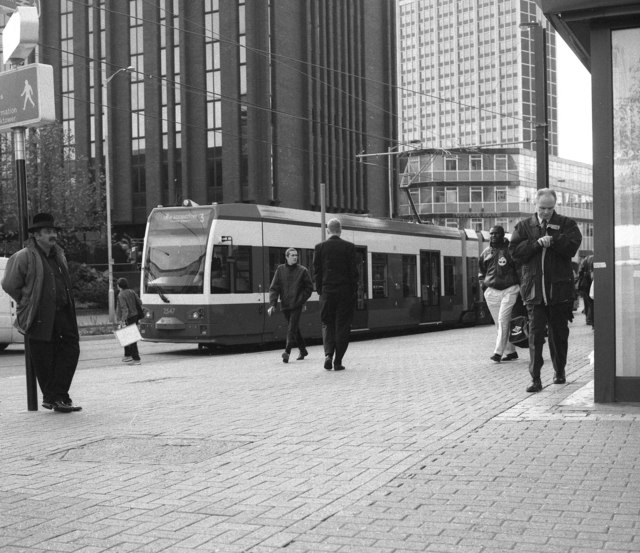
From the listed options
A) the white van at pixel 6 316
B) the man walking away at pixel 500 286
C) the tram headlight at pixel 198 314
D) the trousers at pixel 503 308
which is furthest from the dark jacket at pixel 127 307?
the trousers at pixel 503 308

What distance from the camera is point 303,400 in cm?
874

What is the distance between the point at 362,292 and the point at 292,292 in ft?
26.4

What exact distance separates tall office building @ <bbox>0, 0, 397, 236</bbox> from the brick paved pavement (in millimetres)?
46031

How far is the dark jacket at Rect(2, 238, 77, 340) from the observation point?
8.09 meters

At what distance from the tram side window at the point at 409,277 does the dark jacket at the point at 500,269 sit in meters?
11.7

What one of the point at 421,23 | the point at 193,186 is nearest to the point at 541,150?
the point at 193,186

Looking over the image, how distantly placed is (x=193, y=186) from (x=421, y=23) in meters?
111

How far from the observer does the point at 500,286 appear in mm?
12375

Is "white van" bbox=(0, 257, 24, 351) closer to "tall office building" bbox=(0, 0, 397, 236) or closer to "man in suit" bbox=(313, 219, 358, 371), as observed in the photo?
"man in suit" bbox=(313, 219, 358, 371)

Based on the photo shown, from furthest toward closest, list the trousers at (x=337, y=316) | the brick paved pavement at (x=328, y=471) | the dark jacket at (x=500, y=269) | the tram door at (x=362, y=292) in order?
the tram door at (x=362, y=292), the dark jacket at (x=500, y=269), the trousers at (x=337, y=316), the brick paved pavement at (x=328, y=471)

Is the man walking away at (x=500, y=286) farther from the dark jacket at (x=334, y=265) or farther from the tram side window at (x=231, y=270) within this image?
the tram side window at (x=231, y=270)

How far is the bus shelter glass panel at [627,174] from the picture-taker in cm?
747

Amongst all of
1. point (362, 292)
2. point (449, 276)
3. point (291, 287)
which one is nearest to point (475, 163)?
point (449, 276)

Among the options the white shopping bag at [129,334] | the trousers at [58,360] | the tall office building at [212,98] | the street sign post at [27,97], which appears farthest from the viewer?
the tall office building at [212,98]
